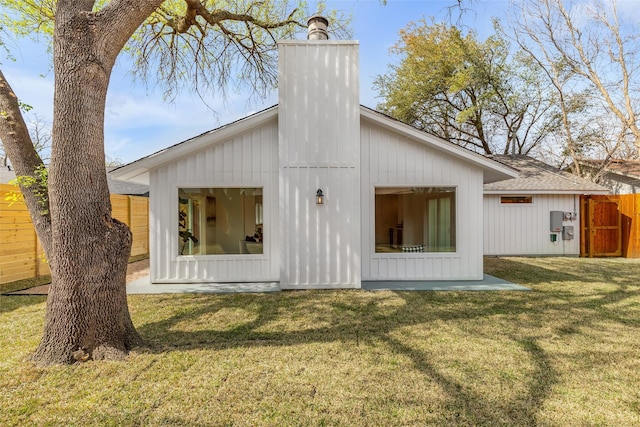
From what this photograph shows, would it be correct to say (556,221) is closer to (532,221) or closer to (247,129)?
(532,221)

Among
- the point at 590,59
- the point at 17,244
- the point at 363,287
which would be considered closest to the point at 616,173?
the point at 590,59

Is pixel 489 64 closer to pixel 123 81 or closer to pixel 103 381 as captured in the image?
pixel 123 81

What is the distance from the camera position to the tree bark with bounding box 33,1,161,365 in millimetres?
3107

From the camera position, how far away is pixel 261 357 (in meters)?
3.35

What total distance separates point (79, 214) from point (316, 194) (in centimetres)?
378

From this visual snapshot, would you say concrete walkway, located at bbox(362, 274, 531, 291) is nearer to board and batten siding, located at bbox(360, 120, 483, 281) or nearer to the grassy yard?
board and batten siding, located at bbox(360, 120, 483, 281)

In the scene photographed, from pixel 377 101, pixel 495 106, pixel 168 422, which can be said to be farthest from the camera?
pixel 377 101

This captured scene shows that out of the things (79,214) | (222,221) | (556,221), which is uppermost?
(79,214)

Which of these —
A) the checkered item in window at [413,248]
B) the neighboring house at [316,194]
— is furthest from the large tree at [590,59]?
the checkered item in window at [413,248]

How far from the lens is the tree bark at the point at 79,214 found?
3.11 meters

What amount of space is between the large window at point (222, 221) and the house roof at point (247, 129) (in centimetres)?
81

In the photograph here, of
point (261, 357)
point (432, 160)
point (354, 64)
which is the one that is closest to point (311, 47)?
point (354, 64)

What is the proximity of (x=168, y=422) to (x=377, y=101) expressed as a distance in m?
18.9

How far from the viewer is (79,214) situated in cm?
312
